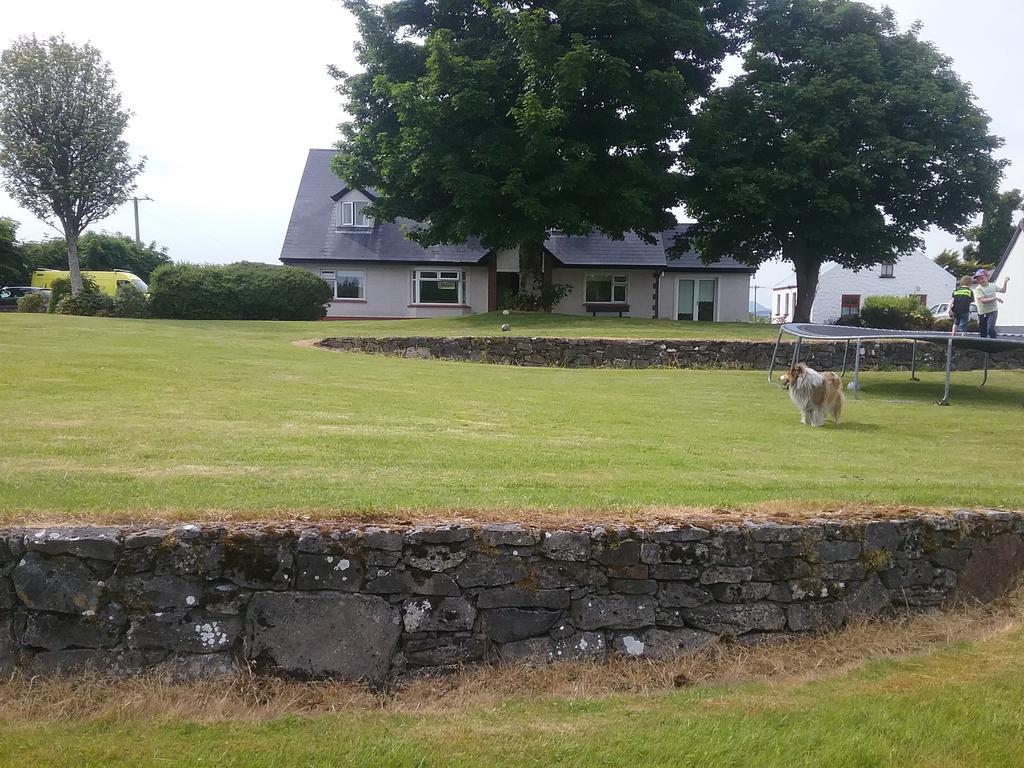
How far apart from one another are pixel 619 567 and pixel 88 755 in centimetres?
383

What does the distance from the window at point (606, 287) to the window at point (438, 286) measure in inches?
266

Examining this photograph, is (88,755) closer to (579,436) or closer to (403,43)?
(579,436)

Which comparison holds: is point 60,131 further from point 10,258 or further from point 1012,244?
point 1012,244

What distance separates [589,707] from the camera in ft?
19.2

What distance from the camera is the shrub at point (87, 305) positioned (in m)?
31.9

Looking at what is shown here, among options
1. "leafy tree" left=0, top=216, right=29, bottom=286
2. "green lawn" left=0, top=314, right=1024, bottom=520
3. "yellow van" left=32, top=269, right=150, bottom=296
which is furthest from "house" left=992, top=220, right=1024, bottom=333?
"leafy tree" left=0, top=216, right=29, bottom=286

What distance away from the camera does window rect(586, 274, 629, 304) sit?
44125 millimetres

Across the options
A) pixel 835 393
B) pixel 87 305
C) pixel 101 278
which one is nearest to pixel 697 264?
pixel 87 305

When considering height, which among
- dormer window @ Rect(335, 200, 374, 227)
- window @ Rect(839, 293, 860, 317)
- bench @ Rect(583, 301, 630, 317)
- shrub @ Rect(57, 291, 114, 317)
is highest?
dormer window @ Rect(335, 200, 374, 227)

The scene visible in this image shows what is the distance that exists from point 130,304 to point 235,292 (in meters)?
3.82

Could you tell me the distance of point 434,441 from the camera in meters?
10.1

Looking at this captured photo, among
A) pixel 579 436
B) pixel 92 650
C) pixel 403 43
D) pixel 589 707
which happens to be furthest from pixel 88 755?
pixel 403 43

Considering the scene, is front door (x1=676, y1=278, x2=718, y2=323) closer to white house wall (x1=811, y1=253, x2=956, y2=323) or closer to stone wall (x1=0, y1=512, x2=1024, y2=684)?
white house wall (x1=811, y1=253, x2=956, y2=323)

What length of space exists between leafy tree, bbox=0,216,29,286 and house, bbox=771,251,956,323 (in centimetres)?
5042
